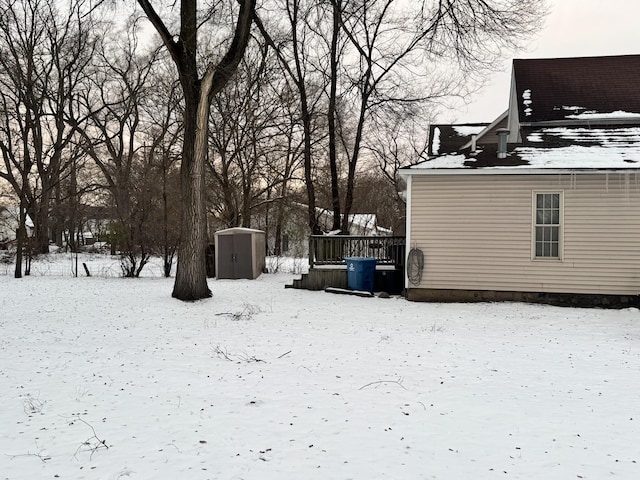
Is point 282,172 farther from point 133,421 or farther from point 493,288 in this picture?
point 133,421

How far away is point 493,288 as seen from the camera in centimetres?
1114

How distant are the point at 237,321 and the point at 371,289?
4.76 metres

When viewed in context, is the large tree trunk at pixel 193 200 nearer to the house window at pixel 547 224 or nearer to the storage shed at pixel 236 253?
the storage shed at pixel 236 253

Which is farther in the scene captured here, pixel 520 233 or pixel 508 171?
pixel 520 233

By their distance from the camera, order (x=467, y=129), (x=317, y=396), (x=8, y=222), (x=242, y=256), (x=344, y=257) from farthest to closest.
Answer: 1. (x=8, y=222)
2. (x=242, y=256)
3. (x=467, y=129)
4. (x=344, y=257)
5. (x=317, y=396)

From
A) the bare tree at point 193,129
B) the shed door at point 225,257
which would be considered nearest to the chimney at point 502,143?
the bare tree at point 193,129

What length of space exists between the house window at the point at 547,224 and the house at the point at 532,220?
2 cm

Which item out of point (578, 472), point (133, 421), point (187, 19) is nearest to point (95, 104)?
point (187, 19)

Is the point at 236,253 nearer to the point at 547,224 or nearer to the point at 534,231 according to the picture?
the point at 534,231

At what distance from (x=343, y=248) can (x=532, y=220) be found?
16.4 ft

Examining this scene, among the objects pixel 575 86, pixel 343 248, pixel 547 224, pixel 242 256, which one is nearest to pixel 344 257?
pixel 343 248

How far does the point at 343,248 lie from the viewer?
1389 centimetres

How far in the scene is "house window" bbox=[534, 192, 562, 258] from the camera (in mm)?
10891

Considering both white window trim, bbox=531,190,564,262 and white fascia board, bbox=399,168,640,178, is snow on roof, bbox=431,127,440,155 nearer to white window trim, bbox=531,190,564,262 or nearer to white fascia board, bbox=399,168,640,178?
white fascia board, bbox=399,168,640,178
